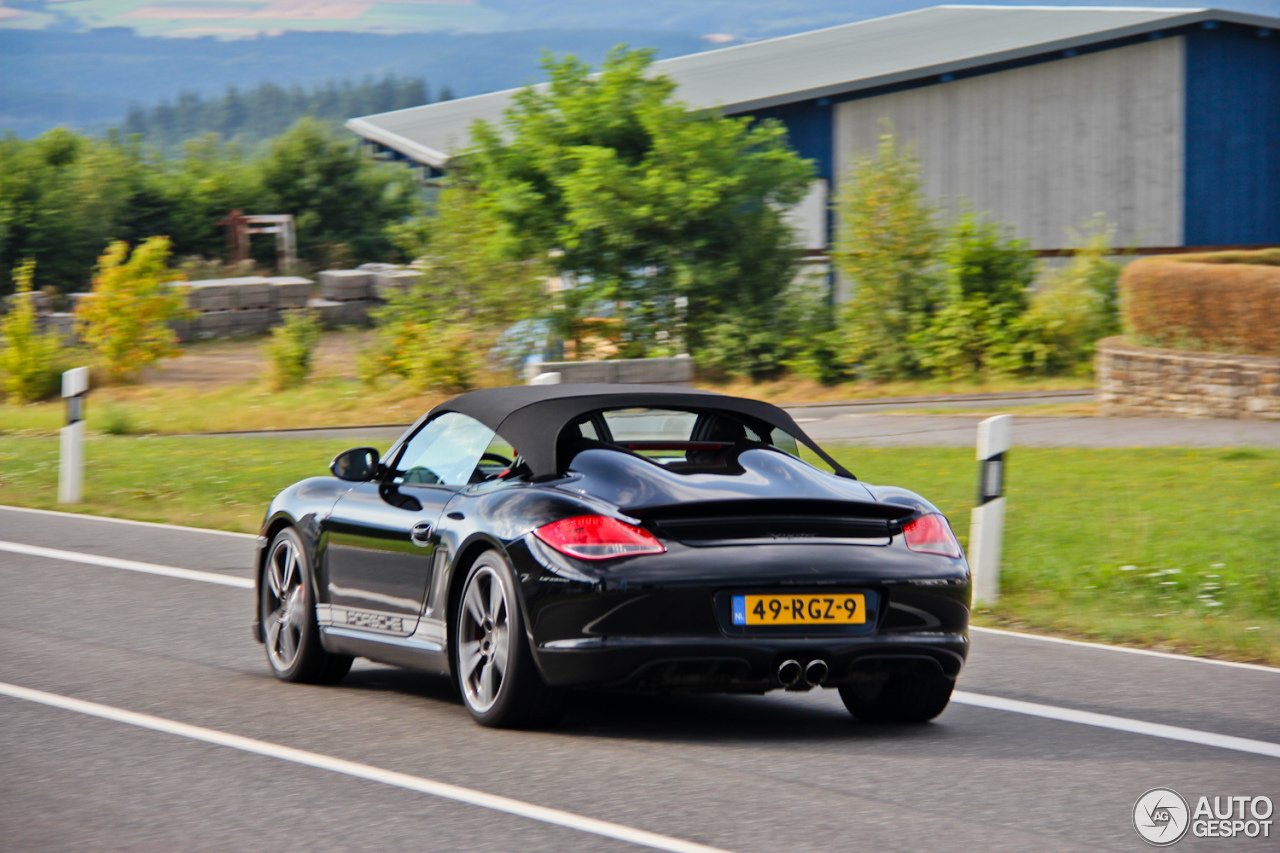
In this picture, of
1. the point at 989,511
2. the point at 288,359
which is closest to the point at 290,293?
the point at 288,359

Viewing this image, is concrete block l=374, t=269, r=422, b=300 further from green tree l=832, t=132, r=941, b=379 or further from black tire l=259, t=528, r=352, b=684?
black tire l=259, t=528, r=352, b=684

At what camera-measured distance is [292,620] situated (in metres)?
7.51

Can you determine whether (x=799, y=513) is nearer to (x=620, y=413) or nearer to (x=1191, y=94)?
(x=620, y=413)

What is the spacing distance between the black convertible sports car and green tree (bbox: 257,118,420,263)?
44.9m

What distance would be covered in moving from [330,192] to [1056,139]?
2443 centimetres

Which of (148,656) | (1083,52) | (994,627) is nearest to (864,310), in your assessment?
(1083,52)

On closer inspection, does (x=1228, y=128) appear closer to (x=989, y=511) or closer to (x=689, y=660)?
(x=989, y=511)

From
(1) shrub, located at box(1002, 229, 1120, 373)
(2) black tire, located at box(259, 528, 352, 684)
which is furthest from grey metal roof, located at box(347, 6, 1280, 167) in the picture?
(2) black tire, located at box(259, 528, 352, 684)

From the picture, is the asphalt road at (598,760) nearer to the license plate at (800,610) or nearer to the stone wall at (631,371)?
the license plate at (800,610)

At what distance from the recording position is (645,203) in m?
27.7

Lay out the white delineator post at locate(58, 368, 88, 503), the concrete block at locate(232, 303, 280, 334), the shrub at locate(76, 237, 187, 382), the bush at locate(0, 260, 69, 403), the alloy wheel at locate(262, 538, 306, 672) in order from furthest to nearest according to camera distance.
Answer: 1. the concrete block at locate(232, 303, 280, 334)
2. the shrub at locate(76, 237, 187, 382)
3. the bush at locate(0, 260, 69, 403)
4. the white delineator post at locate(58, 368, 88, 503)
5. the alloy wheel at locate(262, 538, 306, 672)

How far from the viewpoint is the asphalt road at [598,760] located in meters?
4.80

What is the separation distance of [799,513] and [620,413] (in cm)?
A: 148

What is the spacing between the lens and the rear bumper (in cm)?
576
